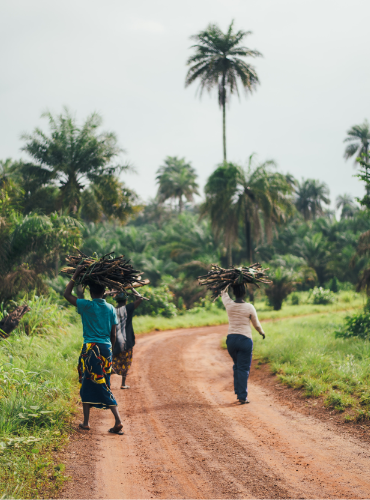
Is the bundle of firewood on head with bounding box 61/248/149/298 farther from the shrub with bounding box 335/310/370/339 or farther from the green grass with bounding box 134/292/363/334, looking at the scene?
the green grass with bounding box 134/292/363/334

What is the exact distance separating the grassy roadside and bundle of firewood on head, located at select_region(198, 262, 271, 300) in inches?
106

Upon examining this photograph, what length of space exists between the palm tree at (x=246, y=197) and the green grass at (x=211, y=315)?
14.8 feet

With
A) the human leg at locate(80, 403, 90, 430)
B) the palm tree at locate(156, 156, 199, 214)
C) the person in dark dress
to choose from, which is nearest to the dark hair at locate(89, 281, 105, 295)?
the human leg at locate(80, 403, 90, 430)

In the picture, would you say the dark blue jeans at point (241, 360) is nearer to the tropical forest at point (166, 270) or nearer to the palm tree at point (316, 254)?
the tropical forest at point (166, 270)

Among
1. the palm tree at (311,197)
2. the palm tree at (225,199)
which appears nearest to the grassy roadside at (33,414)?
the palm tree at (225,199)

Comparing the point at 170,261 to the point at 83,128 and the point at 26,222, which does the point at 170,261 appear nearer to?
the point at 83,128

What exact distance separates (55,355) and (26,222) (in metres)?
5.43

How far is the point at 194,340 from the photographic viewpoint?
13.2 m

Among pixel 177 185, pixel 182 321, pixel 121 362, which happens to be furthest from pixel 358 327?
pixel 177 185

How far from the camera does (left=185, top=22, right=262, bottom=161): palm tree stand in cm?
2734

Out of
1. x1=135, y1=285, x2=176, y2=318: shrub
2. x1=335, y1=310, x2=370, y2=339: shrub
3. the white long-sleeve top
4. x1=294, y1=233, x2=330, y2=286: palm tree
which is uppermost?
x1=294, y1=233, x2=330, y2=286: palm tree

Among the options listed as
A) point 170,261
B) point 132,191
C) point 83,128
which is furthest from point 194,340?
point 170,261

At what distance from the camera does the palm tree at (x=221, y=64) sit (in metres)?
27.3

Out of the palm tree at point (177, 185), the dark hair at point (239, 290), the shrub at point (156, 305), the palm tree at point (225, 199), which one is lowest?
the shrub at point (156, 305)
